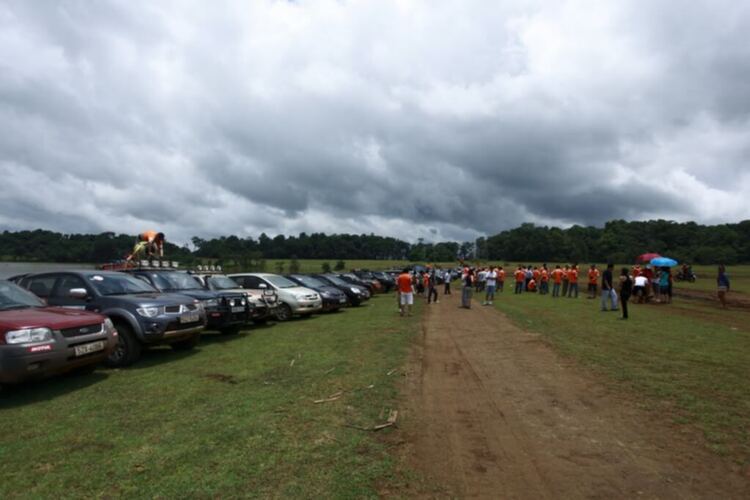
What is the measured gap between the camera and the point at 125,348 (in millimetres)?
7992

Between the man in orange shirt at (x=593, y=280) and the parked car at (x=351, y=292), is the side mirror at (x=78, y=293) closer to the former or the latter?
the parked car at (x=351, y=292)

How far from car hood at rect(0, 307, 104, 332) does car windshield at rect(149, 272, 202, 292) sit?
140 inches

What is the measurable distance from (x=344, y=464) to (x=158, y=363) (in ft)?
19.4

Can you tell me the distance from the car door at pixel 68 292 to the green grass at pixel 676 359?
9.00m

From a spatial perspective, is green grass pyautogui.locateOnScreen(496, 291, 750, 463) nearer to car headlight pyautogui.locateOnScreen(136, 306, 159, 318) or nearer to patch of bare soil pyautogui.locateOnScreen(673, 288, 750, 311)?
patch of bare soil pyautogui.locateOnScreen(673, 288, 750, 311)

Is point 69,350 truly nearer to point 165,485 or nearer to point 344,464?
point 165,485

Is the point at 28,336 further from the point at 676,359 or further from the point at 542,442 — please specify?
the point at 676,359

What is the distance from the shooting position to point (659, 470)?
372 centimetres

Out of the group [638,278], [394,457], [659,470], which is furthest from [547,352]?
[638,278]

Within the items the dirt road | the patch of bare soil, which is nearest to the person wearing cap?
the dirt road

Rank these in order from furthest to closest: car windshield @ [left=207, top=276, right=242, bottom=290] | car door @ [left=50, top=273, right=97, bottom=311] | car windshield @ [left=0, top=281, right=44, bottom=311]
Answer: car windshield @ [left=207, top=276, right=242, bottom=290]
car door @ [left=50, top=273, right=97, bottom=311]
car windshield @ [left=0, top=281, right=44, bottom=311]

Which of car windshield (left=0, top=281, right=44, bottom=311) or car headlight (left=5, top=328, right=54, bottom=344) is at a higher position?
car windshield (left=0, top=281, right=44, bottom=311)

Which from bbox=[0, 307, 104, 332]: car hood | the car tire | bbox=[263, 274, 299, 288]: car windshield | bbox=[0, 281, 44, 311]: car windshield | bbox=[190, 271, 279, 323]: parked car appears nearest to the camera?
bbox=[0, 307, 104, 332]: car hood

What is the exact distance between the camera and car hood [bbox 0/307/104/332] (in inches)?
232
